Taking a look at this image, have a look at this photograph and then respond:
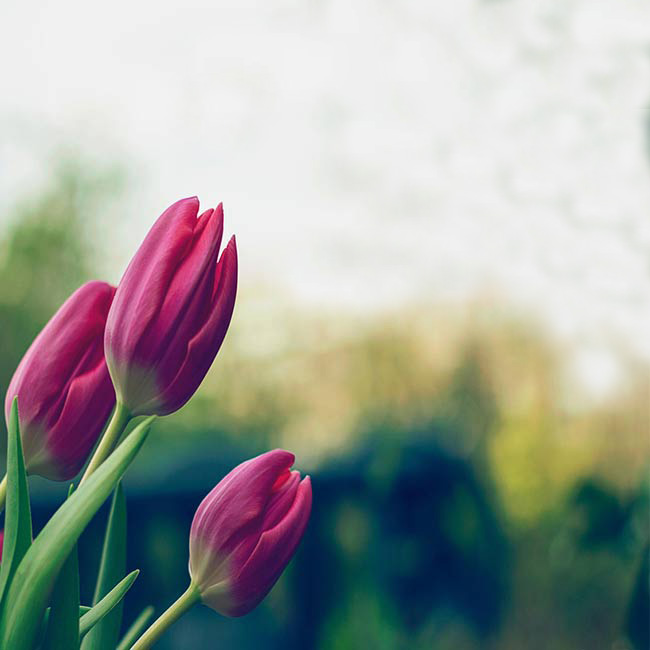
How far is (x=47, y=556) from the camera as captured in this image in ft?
0.56

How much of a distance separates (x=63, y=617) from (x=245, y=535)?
0.04m

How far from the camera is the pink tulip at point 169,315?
183 mm

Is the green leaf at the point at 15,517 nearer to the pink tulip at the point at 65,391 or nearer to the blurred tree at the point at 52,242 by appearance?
the pink tulip at the point at 65,391

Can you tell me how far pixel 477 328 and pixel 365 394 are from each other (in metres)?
0.34

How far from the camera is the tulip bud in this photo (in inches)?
7.7

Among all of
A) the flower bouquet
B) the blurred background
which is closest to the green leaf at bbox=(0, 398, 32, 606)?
the flower bouquet

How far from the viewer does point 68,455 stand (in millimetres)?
204

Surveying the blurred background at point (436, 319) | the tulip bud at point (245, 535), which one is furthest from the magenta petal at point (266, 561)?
the blurred background at point (436, 319)

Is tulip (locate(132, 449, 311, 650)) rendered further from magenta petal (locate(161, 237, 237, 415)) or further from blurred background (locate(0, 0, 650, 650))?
blurred background (locate(0, 0, 650, 650))

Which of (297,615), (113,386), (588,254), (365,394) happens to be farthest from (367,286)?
(113,386)

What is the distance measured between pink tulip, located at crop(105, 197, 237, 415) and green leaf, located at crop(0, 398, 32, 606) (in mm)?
26

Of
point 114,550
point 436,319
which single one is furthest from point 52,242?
point 114,550

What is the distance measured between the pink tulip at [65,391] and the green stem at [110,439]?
0.6 inches

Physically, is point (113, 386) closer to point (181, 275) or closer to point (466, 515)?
point (181, 275)
